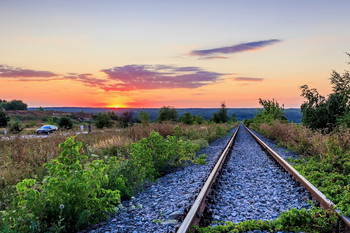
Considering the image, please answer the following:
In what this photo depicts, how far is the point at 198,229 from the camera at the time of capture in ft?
12.4

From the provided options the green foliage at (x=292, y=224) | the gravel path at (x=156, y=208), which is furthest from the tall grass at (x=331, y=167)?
the gravel path at (x=156, y=208)

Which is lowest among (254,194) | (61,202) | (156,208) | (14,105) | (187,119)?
(156,208)

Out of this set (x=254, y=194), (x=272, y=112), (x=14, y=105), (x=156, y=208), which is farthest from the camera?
(x=14, y=105)

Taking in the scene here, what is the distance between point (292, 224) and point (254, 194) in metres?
1.77

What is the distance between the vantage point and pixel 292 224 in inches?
159

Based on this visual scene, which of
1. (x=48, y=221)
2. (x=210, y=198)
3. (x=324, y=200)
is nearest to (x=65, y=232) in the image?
(x=48, y=221)

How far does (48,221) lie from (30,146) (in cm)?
590

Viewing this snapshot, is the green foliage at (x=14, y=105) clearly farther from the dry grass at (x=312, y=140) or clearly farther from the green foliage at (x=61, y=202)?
the green foliage at (x=61, y=202)

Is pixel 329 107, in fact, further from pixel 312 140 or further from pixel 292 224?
pixel 292 224

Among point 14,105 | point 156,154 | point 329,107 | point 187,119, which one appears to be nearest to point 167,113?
point 187,119

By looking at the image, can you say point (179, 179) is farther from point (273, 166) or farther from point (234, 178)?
point (273, 166)

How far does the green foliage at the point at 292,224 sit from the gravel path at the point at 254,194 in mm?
326

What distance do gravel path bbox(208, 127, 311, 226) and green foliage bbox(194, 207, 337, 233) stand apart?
326 millimetres

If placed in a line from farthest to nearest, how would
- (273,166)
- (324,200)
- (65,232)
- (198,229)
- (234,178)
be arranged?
(273,166) → (234,178) → (324,200) → (65,232) → (198,229)
